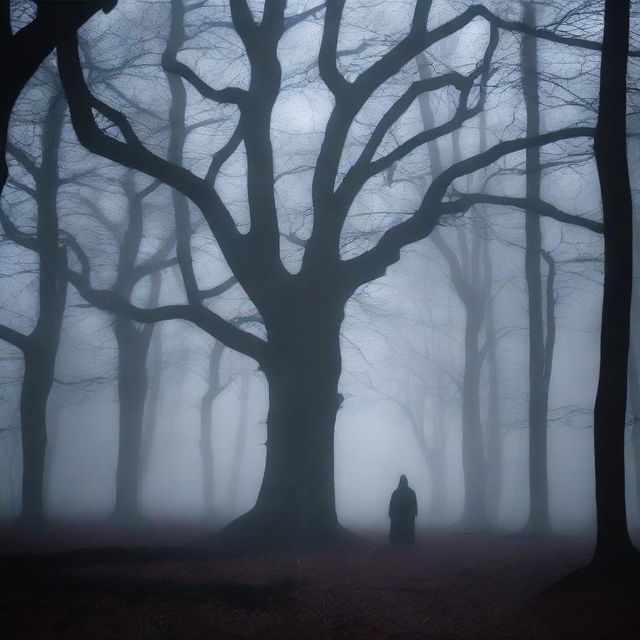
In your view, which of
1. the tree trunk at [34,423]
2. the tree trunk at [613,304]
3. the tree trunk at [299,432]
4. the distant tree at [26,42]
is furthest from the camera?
the tree trunk at [34,423]

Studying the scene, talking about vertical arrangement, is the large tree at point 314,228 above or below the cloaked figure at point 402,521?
above

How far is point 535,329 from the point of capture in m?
17.2

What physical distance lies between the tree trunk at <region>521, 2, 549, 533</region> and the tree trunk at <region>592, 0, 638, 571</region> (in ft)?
28.6

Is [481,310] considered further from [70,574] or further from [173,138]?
[70,574]

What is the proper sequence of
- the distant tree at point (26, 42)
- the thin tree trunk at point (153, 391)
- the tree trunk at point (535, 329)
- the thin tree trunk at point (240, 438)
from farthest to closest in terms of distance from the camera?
the thin tree trunk at point (240, 438), the thin tree trunk at point (153, 391), the tree trunk at point (535, 329), the distant tree at point (26, 42)

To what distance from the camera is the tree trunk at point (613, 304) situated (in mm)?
6895

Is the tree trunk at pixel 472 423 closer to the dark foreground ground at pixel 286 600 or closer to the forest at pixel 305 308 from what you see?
the forest at pixel 305 308

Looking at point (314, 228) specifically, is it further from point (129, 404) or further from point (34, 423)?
point (129, 404)

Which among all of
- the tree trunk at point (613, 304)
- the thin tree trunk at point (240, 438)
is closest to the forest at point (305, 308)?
the tree trunk at point (613, 304)

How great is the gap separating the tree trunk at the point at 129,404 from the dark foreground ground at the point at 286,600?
38.1 ft

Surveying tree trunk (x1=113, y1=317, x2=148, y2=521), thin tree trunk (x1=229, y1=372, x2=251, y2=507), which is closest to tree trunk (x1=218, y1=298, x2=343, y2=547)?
tree trunk (x1=113, y1=317, x2=148, y2=521)

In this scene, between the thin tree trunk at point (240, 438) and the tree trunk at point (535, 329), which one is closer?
the tree trunk at point (535, 329)

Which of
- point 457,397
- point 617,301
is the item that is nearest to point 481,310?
point 457,397

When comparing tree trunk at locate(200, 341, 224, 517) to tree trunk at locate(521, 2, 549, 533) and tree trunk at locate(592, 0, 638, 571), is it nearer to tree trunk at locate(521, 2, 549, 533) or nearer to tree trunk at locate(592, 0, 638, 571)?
tree trunk at locate(521, 2, 549, 533)
